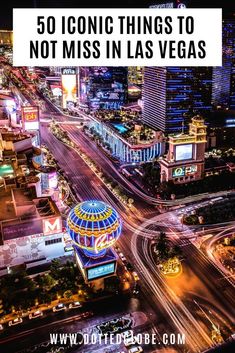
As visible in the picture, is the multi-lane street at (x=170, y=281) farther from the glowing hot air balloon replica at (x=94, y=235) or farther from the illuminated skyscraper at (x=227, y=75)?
the illuminated skyscraper at (x=227, y=75)

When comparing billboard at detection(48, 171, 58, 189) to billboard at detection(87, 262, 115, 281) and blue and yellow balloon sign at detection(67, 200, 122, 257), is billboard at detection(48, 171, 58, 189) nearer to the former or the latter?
blue and yellow balloon sign at detection(67, 200, 122, 257)

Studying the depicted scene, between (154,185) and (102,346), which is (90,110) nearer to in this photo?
(154,185)

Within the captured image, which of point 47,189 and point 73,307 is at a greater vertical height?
point 47,189

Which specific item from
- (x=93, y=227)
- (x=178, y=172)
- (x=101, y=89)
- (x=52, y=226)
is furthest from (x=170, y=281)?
(x=101, y=89)

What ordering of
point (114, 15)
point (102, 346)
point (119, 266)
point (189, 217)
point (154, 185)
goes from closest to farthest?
point (114, 15) → point (102, 346) → point (119, 266) → point (189, 217) → point (154, 185)

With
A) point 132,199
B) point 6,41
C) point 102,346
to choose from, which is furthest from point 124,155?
point 6,41

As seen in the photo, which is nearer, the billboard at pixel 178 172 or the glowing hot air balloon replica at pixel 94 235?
the glowing hot air balloon replica at pixel 94 235

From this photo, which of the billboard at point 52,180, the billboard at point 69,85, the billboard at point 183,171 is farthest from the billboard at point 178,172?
the billboard at point 69,85
